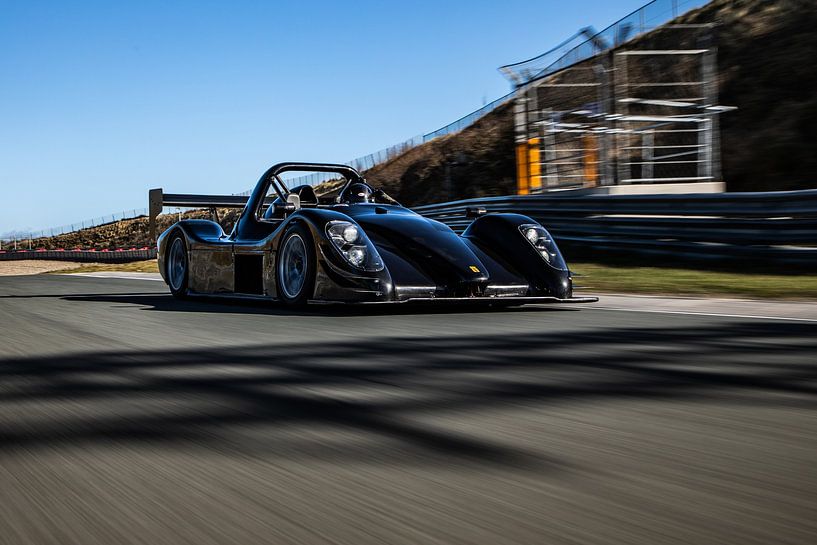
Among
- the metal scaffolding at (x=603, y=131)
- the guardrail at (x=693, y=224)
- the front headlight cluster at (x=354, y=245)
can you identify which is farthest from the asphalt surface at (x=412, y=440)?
the metal scaffolding at (x=603, y=131)

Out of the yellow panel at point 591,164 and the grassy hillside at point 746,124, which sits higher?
the grassy hillside at point 746,124

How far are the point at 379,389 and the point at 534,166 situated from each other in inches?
658

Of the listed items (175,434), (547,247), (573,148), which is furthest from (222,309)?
(573,148)

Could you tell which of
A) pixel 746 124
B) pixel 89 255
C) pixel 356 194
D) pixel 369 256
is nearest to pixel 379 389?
pixel 369 256

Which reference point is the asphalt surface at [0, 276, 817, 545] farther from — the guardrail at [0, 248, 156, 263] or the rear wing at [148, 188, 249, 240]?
the guardrail at [0, 248, 156, 263]

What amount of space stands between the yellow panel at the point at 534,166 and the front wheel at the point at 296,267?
1278cm

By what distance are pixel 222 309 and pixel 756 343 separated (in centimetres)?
464

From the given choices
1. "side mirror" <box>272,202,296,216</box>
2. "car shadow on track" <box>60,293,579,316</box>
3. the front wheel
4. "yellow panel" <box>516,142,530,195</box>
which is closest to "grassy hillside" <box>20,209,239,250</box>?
"yellow panel" <box>516,142,530,195</box>

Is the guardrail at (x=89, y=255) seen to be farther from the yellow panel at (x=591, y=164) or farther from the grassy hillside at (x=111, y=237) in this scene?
the grassy hillside at (x=111, y=237)

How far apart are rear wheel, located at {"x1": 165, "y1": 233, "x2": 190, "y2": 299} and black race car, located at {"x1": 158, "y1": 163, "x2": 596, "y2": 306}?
0.60m

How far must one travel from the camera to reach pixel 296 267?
739 cm

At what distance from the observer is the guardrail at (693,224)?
10734 mm

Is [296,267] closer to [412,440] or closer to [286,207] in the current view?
[286,207]

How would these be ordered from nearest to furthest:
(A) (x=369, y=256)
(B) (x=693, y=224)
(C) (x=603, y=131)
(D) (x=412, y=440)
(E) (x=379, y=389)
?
(D) (x=412, y=440) < (E) (x=379, y=389) < (A) (x=369, y=256) < (B) (x=693, y=224) < (C) (x=603, y=131)
